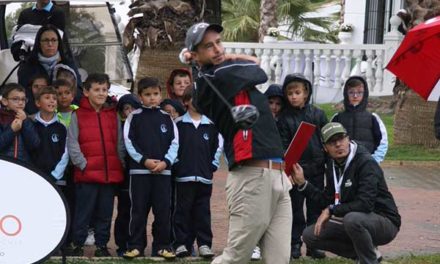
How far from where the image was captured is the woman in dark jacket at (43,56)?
1001 centimetres

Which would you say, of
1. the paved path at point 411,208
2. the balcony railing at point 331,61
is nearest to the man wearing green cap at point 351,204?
the paved path at point 411,208

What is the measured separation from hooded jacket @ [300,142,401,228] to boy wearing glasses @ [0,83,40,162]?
2.28 meters

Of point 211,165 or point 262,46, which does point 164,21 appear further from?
point 211,165

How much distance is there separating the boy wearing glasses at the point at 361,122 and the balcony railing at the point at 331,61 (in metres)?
12.0

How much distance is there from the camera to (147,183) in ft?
30.7

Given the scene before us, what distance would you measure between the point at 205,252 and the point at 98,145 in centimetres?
130

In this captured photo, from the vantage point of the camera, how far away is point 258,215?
7293 millimetres

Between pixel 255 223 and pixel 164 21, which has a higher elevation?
pixel 164 21

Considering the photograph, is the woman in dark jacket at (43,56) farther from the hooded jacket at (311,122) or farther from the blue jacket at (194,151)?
the hooded jacket at (311,122)

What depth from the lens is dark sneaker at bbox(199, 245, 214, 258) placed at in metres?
9.49

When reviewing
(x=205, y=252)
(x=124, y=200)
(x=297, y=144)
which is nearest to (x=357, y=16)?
(x=124, y=200)

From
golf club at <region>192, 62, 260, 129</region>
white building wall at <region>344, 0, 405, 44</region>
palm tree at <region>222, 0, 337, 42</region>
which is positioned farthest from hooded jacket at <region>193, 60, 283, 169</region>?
palm tree at <region>222, 0, 337, 42</region>

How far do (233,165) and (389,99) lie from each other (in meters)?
15.4

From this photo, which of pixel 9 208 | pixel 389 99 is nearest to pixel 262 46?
pixel 389 99
